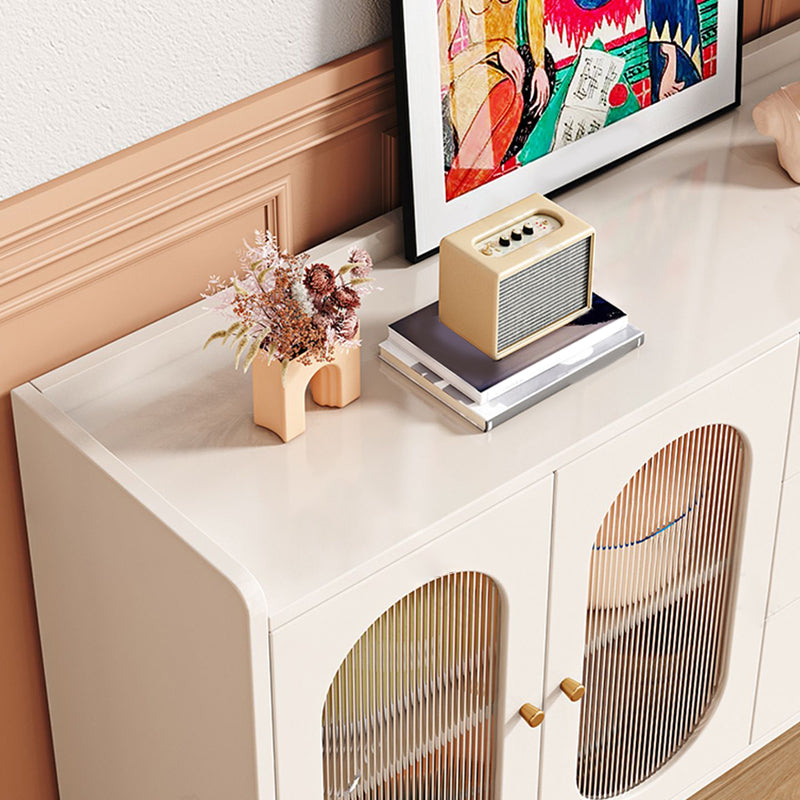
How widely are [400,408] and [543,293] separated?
0.21 m

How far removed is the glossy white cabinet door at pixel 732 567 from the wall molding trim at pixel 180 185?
1.63 ft

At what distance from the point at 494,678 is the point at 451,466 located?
29cm

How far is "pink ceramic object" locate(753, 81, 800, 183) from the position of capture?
1.91 metres

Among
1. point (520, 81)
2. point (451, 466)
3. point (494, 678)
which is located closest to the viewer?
point (451, 466)

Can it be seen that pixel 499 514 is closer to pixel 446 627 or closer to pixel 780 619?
pixel 446 627

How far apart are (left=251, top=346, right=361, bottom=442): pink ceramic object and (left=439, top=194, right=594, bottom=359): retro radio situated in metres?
0.13

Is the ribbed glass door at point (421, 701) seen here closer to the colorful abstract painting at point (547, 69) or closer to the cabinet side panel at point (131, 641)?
the cabinet side panel at point (131, 641)

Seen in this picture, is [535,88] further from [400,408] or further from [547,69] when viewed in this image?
[400,408]

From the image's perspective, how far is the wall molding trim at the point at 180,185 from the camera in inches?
60.5

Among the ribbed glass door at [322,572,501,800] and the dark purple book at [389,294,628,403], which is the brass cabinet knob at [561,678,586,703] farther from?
the dark purple book at [389,294,628,403]

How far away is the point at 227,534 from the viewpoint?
4.69 ft

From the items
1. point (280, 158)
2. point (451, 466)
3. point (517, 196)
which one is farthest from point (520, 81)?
point (451, 466)

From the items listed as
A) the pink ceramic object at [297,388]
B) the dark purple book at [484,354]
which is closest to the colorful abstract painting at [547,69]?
the dark purple book at [484,354]

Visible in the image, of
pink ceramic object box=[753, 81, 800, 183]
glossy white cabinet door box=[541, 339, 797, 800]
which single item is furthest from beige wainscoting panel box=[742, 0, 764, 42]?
glossy white cabinet door box=[541, 339, 797, 800]
